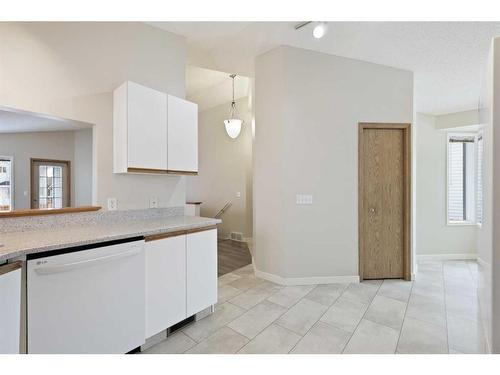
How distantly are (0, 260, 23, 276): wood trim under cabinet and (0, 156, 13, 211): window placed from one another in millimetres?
770

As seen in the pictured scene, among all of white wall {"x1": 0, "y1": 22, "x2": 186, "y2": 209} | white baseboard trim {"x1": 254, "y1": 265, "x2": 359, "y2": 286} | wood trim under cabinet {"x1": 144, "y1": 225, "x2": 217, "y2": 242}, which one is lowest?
white baseboard trim {"x1": 254, "y1": 265, "x2": 359, "y2": 286}

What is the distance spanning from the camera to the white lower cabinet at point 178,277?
5.84 ft

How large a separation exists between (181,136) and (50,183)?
43.7 inches

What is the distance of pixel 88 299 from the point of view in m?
1.46

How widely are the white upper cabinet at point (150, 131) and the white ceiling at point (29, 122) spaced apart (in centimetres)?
37

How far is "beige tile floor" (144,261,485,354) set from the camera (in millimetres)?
1822

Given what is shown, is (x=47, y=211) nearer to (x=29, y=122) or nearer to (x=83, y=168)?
(x=83, y=168)

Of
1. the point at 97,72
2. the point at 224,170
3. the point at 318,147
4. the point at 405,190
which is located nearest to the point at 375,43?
the point at 318,147

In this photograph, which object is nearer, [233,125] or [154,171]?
[154,171]

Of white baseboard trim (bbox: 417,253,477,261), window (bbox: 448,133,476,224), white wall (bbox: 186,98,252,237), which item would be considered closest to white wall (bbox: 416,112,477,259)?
white baseboard trim (bbox: 417,253,477,261)

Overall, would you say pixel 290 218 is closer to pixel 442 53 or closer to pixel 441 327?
pixel 441 327

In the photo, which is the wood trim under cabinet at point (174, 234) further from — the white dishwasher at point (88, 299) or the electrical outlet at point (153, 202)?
the electrical outlet at point (153, 202)

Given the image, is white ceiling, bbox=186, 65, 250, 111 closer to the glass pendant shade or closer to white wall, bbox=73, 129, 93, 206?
the glass pendant shade

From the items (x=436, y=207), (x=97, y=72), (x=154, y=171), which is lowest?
(x=436, y=207)
